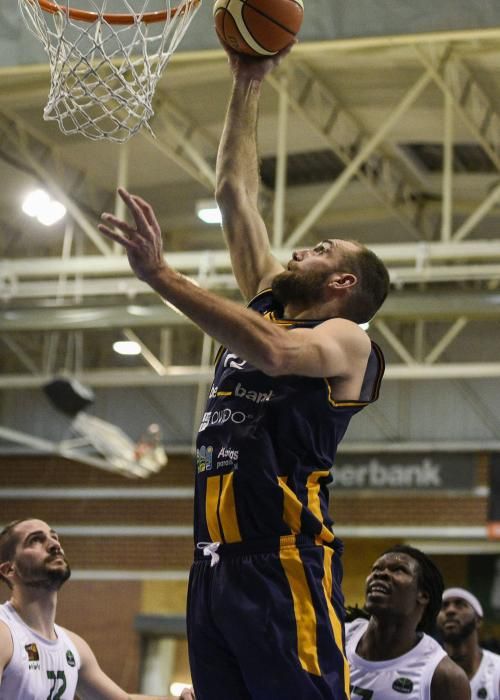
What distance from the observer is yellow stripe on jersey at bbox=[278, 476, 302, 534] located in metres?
3.74

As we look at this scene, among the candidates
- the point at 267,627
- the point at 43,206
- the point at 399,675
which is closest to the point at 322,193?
the point at 43,206

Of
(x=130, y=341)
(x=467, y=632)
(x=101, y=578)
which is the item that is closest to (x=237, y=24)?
(x=467, y=632)

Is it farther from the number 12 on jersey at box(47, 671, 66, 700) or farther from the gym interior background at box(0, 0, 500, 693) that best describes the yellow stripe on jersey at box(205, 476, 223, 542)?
the gym interior background at box(0, 0, 500, 693)

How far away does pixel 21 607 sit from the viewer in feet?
20.1

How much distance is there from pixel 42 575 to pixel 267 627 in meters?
2.62

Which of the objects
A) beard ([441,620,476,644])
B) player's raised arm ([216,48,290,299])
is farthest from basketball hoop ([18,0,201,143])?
beard ([441,620,476,644])

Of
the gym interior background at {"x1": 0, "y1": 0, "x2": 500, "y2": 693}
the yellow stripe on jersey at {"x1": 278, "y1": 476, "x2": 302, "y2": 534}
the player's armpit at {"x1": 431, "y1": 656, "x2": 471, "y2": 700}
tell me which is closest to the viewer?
the yellow stripe on jersey at {"x1": 278, "y1": 476, "x2": 302, "y2": 534}

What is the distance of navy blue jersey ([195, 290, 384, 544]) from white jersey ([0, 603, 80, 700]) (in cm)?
233

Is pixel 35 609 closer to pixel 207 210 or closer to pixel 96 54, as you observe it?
pixel 96 54

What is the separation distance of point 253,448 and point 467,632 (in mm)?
4216

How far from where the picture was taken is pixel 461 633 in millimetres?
7508

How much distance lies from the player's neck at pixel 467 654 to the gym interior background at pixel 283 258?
11.6 ft

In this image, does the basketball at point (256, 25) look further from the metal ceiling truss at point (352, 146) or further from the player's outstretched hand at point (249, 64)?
the metal ceiling truss at point (352, 146)

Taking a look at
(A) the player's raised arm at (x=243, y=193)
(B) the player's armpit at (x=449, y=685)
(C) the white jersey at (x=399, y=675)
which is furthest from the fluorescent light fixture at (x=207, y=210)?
(A) the player's raised arm at (x=243, y=193)
